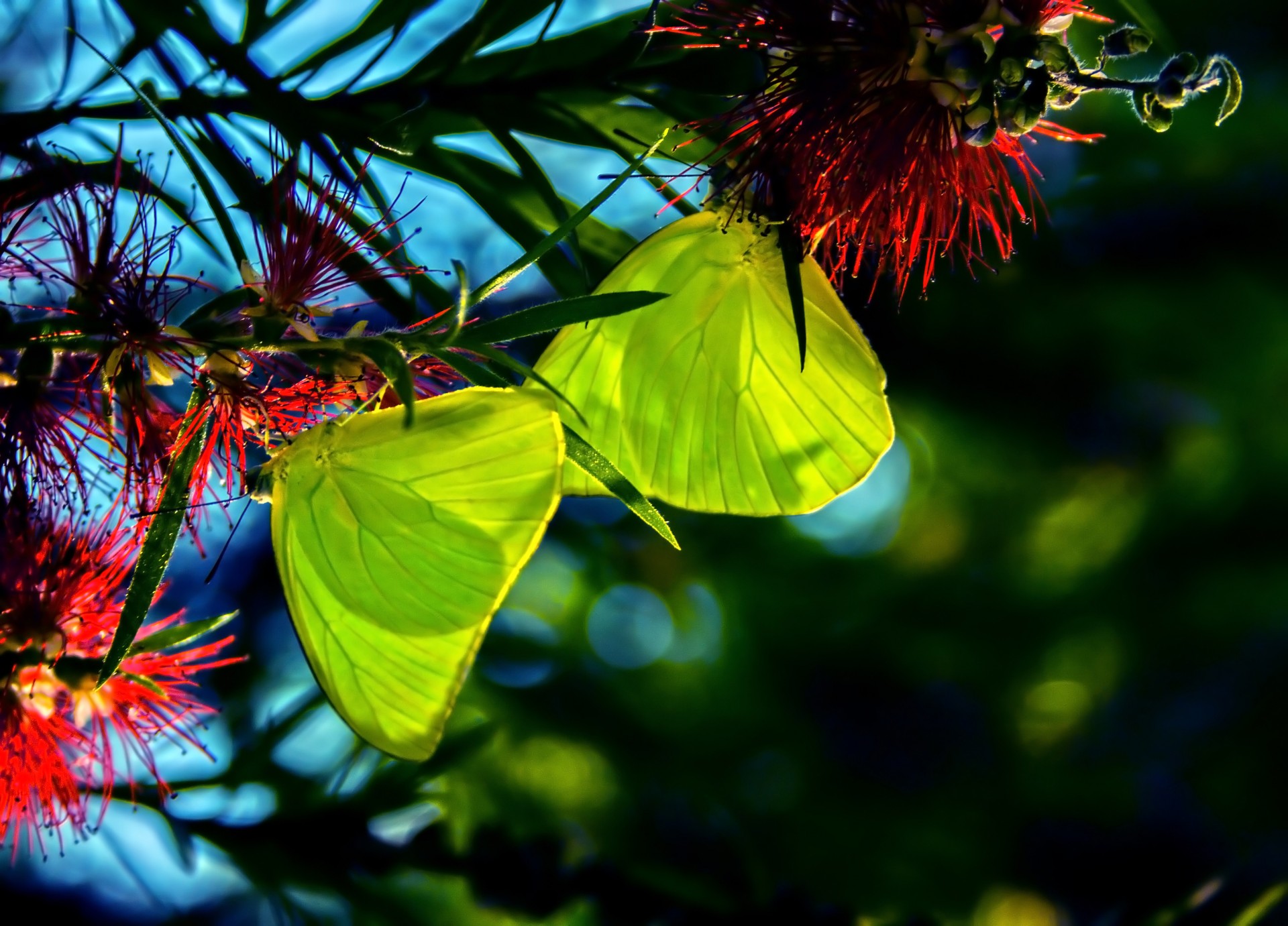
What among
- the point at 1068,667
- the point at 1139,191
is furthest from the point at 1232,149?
the point at 1068,667

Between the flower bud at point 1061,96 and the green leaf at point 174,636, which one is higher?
the flower bud at point 1061,96

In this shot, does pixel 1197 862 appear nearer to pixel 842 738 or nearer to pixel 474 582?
pixel 842 738

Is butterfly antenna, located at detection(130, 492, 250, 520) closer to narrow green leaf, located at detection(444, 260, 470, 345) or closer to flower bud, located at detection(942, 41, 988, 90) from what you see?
narrow green leaf, located at detection(444, 260, 470, 345)

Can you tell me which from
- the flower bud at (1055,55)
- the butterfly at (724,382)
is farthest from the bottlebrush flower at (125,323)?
the flower bud at (1055,55)

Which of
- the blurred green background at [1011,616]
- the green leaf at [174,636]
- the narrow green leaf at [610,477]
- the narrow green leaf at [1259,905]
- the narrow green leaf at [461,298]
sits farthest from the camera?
the blurred green background at [1011,616]

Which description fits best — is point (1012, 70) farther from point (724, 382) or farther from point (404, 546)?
point (404, 546)

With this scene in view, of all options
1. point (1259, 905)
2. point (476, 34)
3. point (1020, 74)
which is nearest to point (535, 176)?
point (476, 34)

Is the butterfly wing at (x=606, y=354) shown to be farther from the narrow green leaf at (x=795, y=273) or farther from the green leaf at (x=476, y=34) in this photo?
the green leaf at (x=476, y=34)

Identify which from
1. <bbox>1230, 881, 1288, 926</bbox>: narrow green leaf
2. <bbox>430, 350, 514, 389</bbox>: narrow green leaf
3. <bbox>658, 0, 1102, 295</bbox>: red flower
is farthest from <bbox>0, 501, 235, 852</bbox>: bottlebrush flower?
<bbox>1230, 881, 1288, 926</bbox>: narrow green leaf
